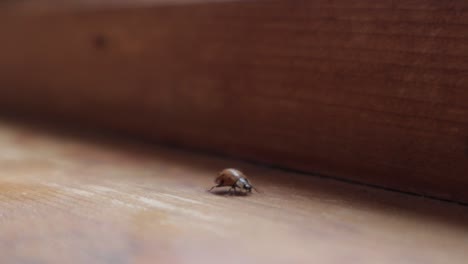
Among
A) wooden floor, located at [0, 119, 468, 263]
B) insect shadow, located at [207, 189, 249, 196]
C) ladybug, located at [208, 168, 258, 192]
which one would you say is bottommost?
wooden floor, located at [0, 119, 468, 263]

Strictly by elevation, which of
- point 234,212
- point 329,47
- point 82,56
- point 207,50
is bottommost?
point 234,212

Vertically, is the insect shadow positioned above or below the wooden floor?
above

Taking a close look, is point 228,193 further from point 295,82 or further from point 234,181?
point 295,82

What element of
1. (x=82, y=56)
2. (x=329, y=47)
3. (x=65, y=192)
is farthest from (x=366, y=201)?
(x=82, y=56)

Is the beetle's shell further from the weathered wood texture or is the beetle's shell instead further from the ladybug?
the weathered wood texture

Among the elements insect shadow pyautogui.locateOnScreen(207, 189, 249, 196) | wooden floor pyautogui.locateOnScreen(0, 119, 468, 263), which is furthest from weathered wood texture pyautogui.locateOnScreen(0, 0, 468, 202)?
insect shadow pyautogui.locateOnScreen(207, 189, 249, 196)

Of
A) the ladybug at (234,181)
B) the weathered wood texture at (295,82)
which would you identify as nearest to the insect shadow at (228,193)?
the ladybug at (234,181)

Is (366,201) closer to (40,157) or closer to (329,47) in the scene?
(329,47)
